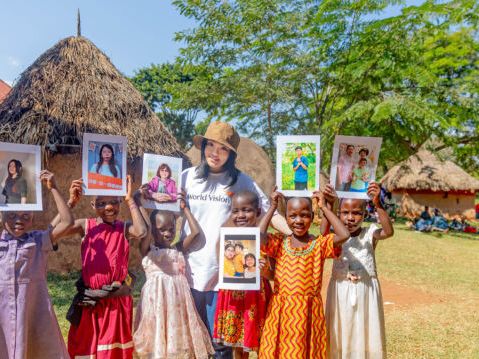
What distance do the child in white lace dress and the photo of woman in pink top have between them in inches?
41.9

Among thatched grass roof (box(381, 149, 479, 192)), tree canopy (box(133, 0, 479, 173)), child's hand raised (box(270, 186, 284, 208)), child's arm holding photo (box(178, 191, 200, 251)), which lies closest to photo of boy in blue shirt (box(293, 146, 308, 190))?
child's hand raised (box(270, 186, 284, 208))

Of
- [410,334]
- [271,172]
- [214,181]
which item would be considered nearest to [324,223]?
[214,181]

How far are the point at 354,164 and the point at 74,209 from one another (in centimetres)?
506

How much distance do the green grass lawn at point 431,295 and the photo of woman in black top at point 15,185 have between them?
246 cm

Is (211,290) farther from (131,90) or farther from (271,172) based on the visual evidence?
(271,172)

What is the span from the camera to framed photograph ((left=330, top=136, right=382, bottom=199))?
293 cm

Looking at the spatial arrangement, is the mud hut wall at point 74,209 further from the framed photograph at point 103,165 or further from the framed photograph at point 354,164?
the framed photograph at point 354,164

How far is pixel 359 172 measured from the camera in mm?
2955

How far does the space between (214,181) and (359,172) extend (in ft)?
3.20

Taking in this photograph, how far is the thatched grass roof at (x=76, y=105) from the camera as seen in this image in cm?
641

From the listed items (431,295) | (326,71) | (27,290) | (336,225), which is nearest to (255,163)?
(326,71)

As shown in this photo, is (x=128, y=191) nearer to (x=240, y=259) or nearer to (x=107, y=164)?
(x=107, y=164)

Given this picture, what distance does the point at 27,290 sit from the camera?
2668 millimetres

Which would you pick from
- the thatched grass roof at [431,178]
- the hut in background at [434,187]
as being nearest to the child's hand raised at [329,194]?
the thatched grass roof at [431,178]
